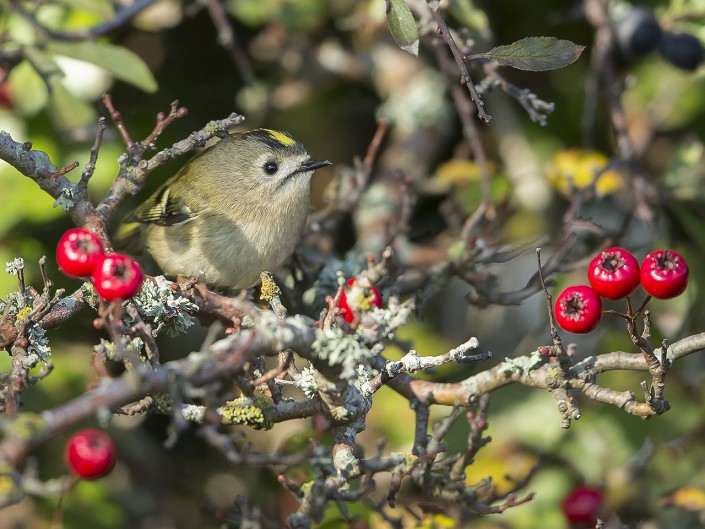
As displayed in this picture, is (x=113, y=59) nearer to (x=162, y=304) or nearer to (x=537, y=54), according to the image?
(x=162, y=304)

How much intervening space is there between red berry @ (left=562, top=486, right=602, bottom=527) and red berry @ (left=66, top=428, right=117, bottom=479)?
1.95 meters

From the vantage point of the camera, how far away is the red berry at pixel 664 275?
213 centimetres

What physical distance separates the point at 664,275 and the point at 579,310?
22cm

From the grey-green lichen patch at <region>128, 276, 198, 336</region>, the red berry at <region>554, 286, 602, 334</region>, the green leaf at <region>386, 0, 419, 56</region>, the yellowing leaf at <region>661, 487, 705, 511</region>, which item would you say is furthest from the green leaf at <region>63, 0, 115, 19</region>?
the yellowing leaf at <region>661, 487, 705, 511</region>

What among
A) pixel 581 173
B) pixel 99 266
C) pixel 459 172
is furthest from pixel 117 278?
pixel 581 173

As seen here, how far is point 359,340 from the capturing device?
6.50ft

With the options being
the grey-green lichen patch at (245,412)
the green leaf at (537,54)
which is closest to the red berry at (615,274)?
the green leaf at (537,54)

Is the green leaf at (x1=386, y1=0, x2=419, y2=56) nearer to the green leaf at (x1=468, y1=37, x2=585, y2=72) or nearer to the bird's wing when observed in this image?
the green leaf at (x1=468, y1=37, x2=585, y2=72)

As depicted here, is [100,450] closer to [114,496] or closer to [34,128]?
[114,496]

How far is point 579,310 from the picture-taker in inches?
85.1

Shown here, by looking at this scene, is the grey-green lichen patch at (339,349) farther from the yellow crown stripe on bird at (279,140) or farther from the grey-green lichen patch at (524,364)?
the yellow crown stripe on bird at (279,140)

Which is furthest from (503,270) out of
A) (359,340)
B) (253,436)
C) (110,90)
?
(359,340)

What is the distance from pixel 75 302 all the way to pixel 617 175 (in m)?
2.53

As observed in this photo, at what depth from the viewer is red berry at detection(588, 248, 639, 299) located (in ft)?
7.04
